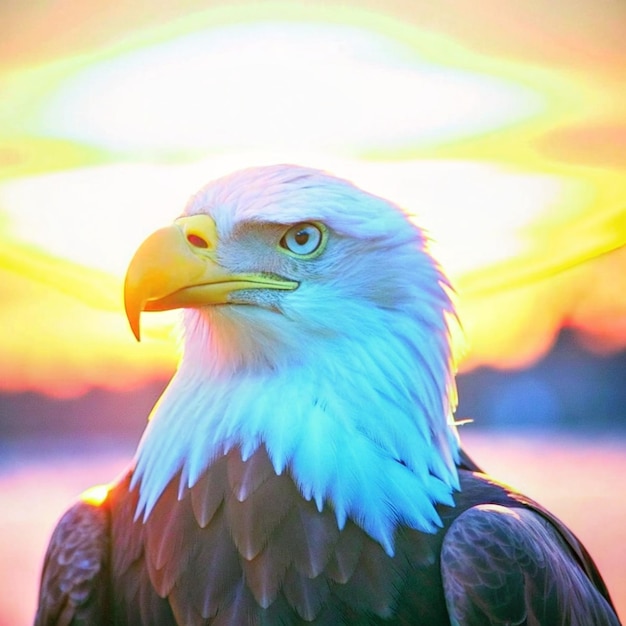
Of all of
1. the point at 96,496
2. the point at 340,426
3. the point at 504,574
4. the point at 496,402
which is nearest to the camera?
the point at 504,574

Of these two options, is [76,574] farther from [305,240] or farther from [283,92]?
[283,92]

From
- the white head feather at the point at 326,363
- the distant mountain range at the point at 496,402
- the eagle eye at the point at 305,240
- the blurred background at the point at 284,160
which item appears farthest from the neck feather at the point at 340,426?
the distant mountain range at the point at 496,402

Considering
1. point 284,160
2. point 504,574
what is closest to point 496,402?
point 284,160

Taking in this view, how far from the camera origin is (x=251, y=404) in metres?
1.24

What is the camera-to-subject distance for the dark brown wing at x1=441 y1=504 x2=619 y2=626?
1091 millimetres

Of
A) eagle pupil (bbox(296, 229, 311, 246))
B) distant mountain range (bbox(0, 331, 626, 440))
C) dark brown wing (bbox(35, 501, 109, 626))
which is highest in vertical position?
eagle pupil (bbox(296, 229, 311, 246))

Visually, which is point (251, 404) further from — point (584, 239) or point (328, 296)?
point (584, 239)

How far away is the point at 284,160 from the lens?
1777 mm

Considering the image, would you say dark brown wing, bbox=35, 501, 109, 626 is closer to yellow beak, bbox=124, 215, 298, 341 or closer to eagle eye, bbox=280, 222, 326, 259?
yellow beak, bbox=124, 215, 298, 341

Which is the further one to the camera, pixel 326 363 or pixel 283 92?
pixel 283 92

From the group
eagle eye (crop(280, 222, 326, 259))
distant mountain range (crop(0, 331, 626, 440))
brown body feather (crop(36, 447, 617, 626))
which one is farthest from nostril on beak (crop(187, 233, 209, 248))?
distant mountain range (crop(0, 331, 626, 440))

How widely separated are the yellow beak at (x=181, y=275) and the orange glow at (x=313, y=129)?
646mm

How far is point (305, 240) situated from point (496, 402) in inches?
35.4

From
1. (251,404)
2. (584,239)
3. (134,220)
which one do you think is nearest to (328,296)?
(251,404)
